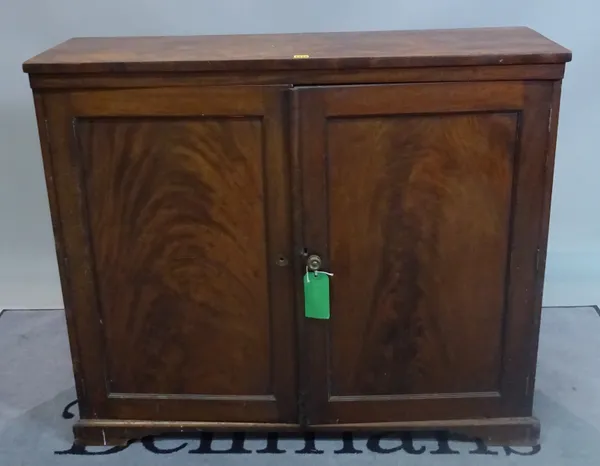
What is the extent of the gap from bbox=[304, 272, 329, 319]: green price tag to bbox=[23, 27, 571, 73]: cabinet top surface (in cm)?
41

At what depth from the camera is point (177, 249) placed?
5.02 ft

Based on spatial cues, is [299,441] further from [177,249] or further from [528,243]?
[528,243]

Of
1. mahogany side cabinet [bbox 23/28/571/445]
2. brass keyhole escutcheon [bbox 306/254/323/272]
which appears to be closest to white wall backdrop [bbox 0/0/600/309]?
mahogany side cabinet [bbox 23/28/571/445]

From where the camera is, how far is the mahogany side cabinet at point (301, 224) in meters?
1.40

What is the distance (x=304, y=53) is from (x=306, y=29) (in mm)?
629

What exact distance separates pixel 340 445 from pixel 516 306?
0.48 m

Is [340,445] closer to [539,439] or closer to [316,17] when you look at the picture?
[539,439]

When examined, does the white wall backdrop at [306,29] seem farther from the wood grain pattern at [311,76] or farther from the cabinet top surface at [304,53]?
the wood grain pattern at [311,76]

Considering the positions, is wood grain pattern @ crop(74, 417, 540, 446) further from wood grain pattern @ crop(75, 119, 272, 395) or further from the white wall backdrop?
the white wall backdrop

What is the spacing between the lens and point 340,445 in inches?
65.7

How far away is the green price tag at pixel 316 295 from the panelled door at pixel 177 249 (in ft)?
0.13

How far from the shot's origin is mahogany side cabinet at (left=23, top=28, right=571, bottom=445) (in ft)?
4.58

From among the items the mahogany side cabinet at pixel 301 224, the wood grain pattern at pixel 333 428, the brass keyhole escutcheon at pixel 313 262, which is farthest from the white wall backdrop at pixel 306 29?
the brass keyhole escutcheon at pixel 313 262

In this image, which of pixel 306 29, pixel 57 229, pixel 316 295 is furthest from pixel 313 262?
pixel 306 29
